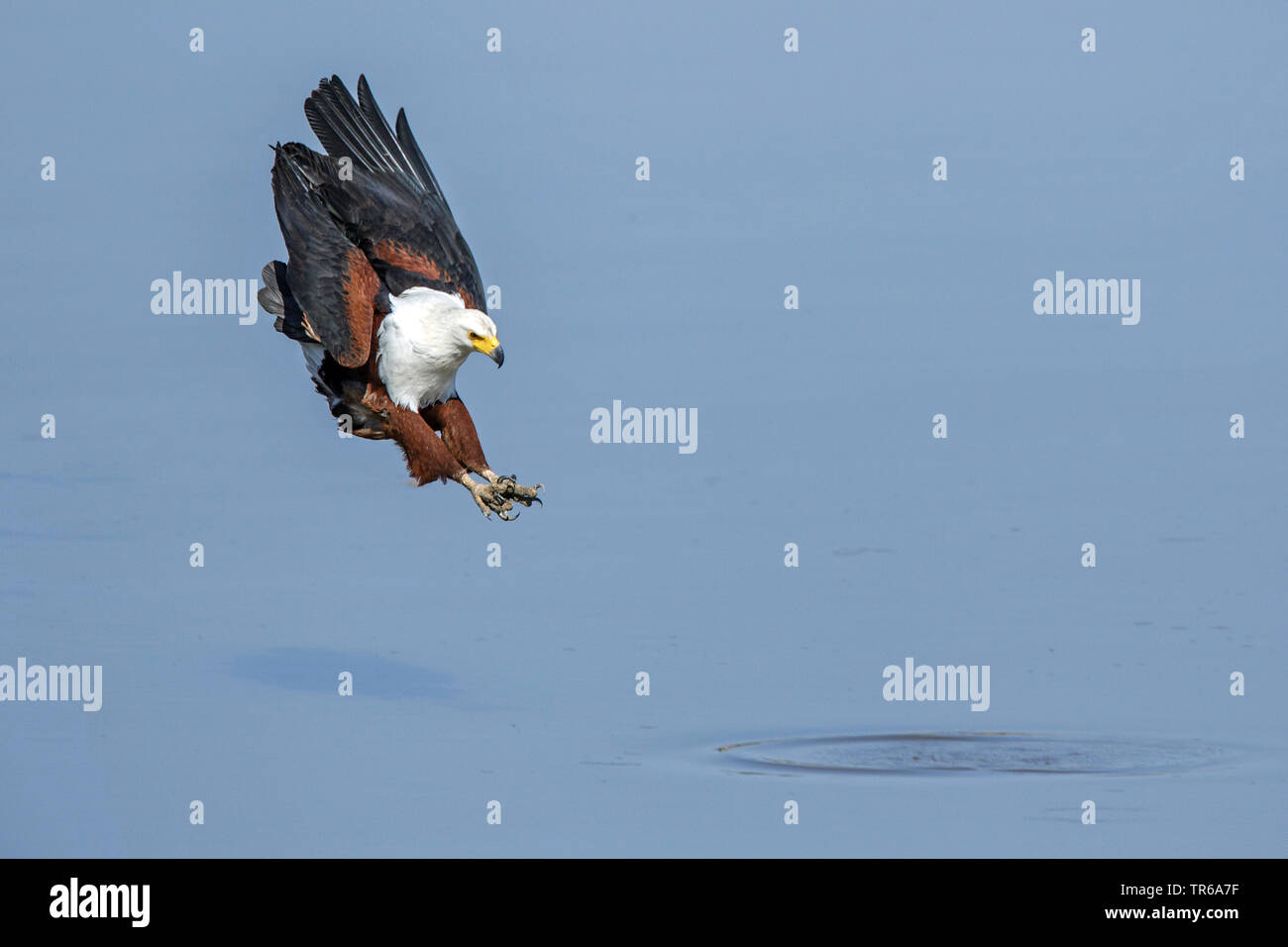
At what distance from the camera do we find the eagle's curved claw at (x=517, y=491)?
2131 centimetres

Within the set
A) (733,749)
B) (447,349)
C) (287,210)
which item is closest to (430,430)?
(447,349)

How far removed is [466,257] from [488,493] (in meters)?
2.58

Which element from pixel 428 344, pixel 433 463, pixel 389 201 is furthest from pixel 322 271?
pixel 433 463

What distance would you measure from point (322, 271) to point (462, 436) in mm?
1790

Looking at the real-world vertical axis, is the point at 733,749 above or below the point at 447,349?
below

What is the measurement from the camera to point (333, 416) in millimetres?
22609

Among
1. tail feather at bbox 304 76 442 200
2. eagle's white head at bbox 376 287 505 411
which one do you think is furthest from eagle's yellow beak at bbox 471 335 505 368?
tail feather at bbox 304 76 442 200

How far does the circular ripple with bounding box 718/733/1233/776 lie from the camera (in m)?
31.3

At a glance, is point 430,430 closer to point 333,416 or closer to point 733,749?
point 333,416

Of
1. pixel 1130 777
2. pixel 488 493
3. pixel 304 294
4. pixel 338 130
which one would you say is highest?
pixel 338 130

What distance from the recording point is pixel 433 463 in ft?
71.1

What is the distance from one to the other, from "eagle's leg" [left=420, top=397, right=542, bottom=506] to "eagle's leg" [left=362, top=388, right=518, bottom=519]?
0.06 meters

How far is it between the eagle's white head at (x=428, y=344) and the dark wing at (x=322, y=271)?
22 cm

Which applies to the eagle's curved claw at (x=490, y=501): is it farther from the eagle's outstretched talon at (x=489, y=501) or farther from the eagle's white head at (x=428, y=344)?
the eagle's white head at (x=428, y=344)
